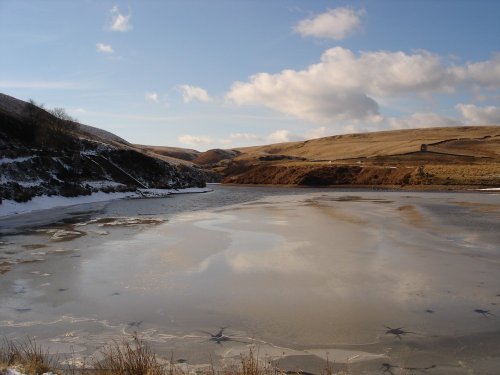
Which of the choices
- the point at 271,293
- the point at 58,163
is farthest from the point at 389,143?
the point at 271,293

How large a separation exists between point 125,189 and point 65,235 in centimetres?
2791

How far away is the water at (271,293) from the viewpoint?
659cm

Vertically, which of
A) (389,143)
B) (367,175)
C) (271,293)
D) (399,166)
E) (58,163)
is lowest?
(271,293)

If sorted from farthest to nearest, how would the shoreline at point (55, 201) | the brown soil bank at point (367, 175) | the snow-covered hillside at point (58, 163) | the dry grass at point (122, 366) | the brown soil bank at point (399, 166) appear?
the brown soil bank at point (399, 166) → the brown soil bank at point (367, 175) → the snow-covered hillside at point (58, 163) → the shoreline at point (55, 201) → the dry grass at point (122, 366)

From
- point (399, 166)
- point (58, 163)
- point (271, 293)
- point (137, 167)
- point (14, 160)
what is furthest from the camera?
point (399, 166)

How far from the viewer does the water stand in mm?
6586

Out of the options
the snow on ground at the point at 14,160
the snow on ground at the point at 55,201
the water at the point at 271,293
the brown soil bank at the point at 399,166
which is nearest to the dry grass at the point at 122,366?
the water at the point at 271,293

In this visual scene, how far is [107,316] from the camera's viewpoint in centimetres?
793

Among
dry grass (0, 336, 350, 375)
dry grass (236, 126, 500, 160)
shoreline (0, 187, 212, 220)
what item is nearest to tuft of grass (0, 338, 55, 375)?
dry grass (0, 336, 350, 375)

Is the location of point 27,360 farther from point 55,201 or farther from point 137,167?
point 137,167

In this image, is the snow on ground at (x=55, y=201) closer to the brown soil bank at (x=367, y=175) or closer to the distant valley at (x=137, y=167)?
the distant valley at (x=137, y=167)

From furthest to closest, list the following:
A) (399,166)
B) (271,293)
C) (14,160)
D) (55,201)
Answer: (399,166), (14,160), (55,201), (271,293)

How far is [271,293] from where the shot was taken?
928cm

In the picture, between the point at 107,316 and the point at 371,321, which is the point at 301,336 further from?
the point at 107,316
